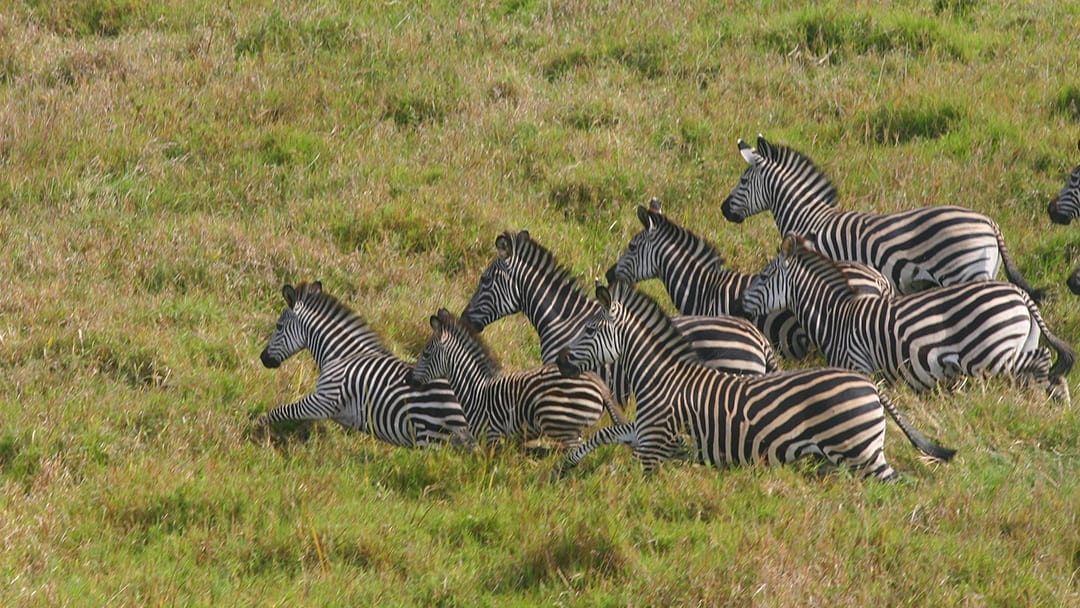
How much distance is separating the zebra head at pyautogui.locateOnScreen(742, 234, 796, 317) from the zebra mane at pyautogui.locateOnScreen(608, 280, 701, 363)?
168 cm

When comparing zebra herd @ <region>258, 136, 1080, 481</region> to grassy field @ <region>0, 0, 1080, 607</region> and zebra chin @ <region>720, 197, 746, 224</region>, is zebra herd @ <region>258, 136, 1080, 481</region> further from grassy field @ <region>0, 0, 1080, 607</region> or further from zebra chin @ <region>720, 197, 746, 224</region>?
zebra chin @ <region>720, 197, 746, 224</region>

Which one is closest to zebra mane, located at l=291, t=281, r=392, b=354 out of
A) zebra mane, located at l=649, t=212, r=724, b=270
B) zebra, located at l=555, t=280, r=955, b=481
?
zebra, located at l=555, t=280, r=955, b=481

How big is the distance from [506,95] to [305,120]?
232 centimetres

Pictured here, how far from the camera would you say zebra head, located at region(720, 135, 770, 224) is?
12695 mm

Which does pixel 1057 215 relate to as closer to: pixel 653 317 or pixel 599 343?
pixel 653 317

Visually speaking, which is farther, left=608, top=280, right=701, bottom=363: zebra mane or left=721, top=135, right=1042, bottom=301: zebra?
left=721, top=135, right=1042, bottom=301: zebra

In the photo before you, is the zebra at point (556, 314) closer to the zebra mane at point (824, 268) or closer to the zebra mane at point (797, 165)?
the zebra mane at point (824, 268)

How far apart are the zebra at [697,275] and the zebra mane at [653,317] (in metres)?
2.02

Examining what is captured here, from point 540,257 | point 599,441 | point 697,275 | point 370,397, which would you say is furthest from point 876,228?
point 370,397

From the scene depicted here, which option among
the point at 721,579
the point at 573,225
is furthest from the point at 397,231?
the point at 721,579

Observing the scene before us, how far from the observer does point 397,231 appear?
41.5 feet

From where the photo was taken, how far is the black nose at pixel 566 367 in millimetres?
8742

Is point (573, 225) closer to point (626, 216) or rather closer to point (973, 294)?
point (626, 216)

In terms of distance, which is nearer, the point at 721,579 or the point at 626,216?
the point at 721,579
